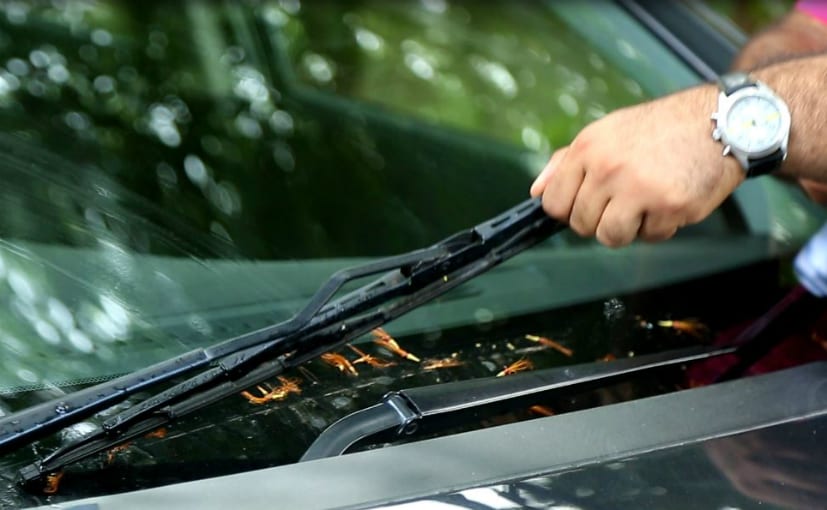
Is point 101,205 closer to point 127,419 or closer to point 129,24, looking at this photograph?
point 127,419

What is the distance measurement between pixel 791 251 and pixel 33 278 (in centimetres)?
136

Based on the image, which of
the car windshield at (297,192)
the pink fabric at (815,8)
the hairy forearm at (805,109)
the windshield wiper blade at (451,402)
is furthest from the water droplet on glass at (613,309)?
the pink fabric at (815,8)

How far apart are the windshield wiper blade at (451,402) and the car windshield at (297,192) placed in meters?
0.05

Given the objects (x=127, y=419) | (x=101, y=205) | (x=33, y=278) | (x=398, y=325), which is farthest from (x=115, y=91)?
(x=127, y=419)

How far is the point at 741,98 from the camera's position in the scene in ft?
5.00

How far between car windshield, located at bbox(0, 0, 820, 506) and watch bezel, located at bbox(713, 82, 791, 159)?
1.21ft

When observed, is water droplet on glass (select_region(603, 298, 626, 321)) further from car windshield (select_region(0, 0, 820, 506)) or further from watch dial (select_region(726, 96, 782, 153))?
watch dial (select_region(726, 96, 782, 153))

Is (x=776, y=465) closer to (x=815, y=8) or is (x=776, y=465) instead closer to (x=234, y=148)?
(x=234, y=148)

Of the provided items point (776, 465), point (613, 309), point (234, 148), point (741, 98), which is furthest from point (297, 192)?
point (776, 465)

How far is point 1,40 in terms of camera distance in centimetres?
226

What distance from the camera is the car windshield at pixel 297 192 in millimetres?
1463

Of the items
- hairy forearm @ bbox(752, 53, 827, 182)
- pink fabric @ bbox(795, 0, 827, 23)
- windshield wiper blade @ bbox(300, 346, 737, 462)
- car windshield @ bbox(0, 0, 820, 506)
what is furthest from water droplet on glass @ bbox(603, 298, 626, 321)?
pink fabric @ bbox(795, 0, 827, 23)

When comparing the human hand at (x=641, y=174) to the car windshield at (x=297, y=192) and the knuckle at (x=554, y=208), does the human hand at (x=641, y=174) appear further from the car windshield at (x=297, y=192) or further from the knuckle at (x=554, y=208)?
the car windshield at (x=297, y=192)

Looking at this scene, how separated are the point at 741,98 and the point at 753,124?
5 centimetres
